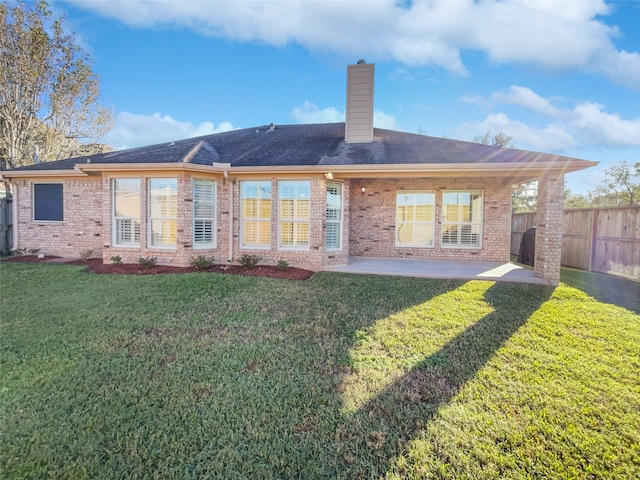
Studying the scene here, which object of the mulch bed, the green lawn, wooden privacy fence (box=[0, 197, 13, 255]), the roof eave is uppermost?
the roof eave

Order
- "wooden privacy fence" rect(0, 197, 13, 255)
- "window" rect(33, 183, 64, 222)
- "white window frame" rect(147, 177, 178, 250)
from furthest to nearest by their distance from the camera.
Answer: "wooden privacy fence" rect(0, 197, 13, 255)
"window" rect(33, 183, 64, 222)
"white window frame" rect(147, 177, 178, 250)

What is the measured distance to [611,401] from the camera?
2889 mm

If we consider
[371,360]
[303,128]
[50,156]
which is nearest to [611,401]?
[371,360]

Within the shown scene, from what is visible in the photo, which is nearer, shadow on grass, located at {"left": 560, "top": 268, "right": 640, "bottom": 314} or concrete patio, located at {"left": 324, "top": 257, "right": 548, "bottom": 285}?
shadow on grass, located at {"left": 560, "top": 268, "right": 640, "bottom": 314}

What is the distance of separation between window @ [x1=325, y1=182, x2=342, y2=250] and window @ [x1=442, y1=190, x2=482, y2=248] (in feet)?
12.6

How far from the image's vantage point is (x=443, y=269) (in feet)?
28.2

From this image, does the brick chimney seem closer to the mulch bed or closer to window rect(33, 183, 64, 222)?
the mulch bed

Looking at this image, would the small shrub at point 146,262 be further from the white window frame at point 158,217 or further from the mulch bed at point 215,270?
the white window frame at point 158,217

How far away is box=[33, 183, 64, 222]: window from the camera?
10383 mm

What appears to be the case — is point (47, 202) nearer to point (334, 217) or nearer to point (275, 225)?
point (275, 225)

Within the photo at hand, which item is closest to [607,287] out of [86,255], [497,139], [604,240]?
[604,240]

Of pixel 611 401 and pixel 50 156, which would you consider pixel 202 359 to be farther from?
pixel 50 156

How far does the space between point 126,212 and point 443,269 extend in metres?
9.20

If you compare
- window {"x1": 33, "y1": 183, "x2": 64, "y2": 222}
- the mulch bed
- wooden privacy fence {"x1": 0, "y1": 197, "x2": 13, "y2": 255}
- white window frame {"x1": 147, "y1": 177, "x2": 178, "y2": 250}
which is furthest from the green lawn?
wooden privacy fence {"x1": 0, "y1": 197, "x2": 13, "y2": 255}
